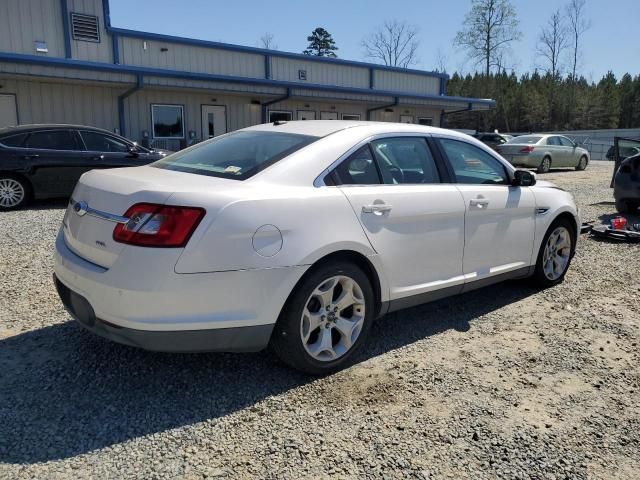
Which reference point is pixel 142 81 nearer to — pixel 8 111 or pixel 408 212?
pixel 8 111

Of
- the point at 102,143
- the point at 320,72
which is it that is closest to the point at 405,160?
the point at 102,143

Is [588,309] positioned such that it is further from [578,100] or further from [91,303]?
[578,100]

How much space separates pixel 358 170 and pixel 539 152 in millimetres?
18734

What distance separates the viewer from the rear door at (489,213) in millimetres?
4238

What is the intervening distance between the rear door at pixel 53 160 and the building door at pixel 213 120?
9.43 m

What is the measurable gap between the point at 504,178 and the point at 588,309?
137 centimetres

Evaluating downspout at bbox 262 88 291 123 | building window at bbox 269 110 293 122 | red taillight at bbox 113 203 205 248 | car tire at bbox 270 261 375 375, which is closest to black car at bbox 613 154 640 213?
car tire at bbox 270 261 375 375

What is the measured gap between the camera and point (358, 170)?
3605mm

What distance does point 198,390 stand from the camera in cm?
320

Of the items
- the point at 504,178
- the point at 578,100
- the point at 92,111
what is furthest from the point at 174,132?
the point at 578,100

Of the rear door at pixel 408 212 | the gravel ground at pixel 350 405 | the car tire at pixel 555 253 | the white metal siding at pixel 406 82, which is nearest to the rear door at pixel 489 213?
Result: the rear door at pixel 408 212

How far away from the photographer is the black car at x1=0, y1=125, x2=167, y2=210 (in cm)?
934

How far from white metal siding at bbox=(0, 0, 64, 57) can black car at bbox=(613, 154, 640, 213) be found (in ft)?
54.0

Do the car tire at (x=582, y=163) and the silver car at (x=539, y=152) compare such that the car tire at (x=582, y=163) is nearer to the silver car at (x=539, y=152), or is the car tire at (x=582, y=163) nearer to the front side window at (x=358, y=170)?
the silver car at (x=539, y=152)
